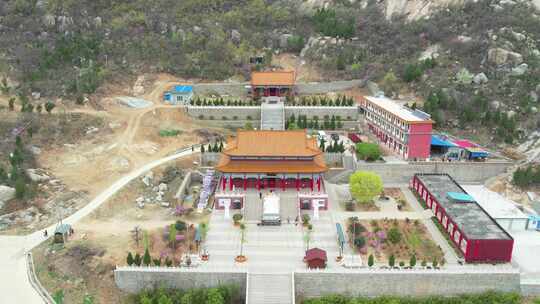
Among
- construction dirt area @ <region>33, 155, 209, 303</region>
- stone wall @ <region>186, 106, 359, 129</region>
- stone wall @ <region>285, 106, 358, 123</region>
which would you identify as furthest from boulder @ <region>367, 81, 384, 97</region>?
construction dirt area @ <region>33, 155, 209, 303</region>

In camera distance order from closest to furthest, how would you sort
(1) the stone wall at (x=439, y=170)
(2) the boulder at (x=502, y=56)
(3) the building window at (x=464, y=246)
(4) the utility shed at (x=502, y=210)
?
(3) the building window at (x=464, y=246) < (4) the utility shed at (x=502, y=210) < (1) the stone wall at (x=439, y=170) < (2) the boulder at (x=502, y=56)

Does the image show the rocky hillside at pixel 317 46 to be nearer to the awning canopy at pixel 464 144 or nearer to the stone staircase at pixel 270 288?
the awning canopy at pixel 464 144

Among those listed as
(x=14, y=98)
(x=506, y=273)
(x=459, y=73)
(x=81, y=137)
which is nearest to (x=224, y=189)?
(x=81, y=137)

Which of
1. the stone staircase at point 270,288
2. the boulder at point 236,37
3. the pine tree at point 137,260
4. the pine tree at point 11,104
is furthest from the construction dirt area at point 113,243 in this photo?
the boulder at point 236,37

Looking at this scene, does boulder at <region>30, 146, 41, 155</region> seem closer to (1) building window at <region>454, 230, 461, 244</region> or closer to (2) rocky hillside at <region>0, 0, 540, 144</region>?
(2) rocky hillside at <region>0, 0, 540, 144</region>

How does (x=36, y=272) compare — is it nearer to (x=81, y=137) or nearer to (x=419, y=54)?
(x=81, y=137)

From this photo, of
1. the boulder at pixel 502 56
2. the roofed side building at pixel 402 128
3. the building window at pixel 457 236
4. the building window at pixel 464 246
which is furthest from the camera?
the boulder at pixel 502 56
